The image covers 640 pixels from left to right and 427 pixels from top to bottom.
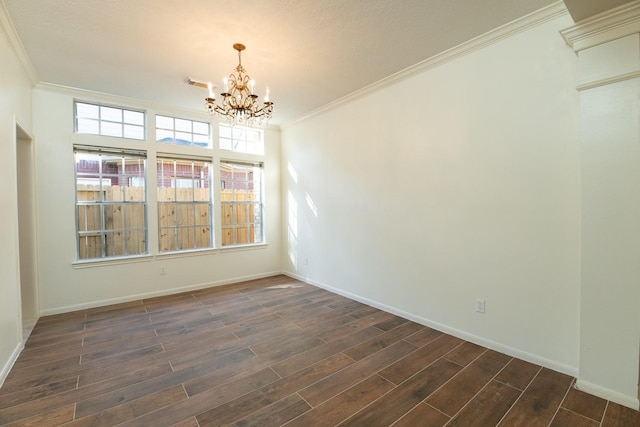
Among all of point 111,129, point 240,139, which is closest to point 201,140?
point 240,139

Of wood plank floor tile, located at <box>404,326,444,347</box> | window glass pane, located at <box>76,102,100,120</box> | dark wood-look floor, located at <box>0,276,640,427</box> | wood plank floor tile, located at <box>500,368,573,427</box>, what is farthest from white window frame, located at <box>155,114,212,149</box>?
wood plank floor tile, located at <box>500,368,573,427</box>

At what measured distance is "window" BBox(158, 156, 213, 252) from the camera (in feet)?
14.6

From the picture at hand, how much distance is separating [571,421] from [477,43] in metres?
2.97

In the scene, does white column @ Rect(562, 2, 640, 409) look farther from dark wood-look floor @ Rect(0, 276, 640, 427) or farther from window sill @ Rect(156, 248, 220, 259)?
window sill @ Rect(156, 248, 220, 259)

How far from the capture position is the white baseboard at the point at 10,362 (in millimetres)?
2217

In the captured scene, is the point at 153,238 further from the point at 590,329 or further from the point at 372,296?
the point at 590,329

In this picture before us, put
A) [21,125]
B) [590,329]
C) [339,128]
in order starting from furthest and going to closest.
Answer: [339,128] < [21,125] < [590,329]

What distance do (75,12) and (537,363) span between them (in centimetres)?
462

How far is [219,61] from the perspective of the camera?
298 centimetres

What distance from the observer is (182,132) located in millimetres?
4574

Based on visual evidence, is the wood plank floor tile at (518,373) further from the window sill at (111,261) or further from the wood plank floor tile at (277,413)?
the window sill at (111,261)

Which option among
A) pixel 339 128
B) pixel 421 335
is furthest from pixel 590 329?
pixel 339 128

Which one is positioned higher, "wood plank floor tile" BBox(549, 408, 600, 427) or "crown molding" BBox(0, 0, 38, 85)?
"crown molding" BBox(0, 0, 38, 85)

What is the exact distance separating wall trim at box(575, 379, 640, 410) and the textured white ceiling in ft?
9.16
